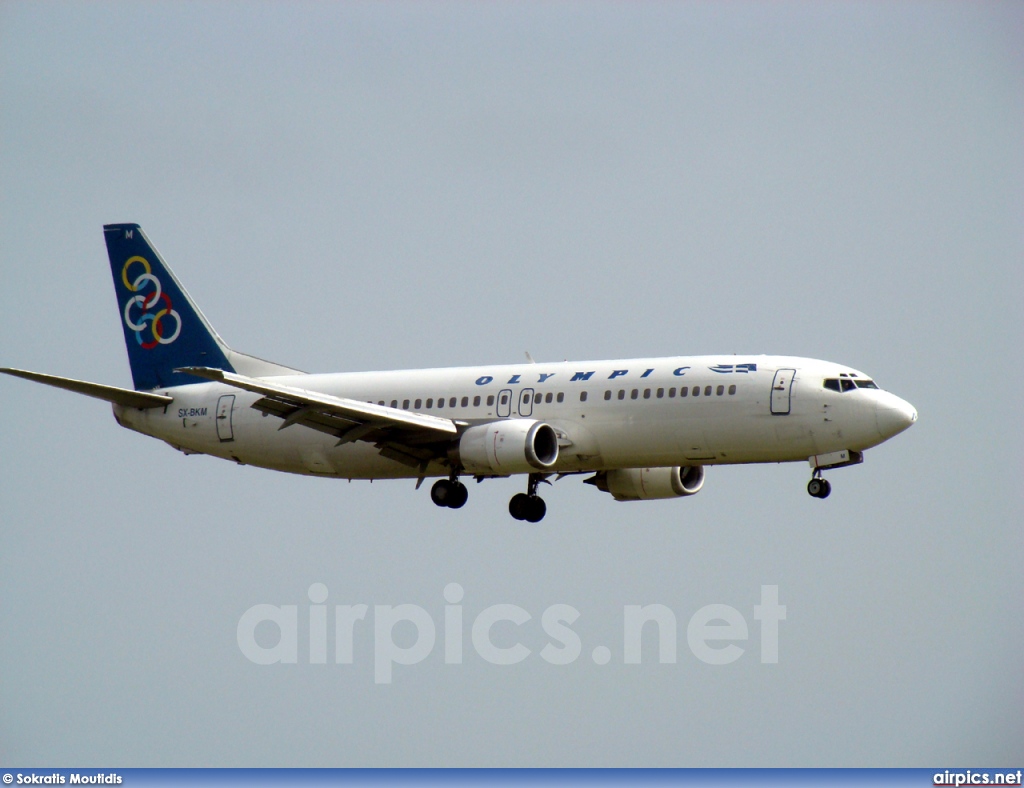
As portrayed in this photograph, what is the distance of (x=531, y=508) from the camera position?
65.4 m

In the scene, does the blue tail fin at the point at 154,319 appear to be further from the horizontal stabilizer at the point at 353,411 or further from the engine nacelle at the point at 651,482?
the engine nacelle at the point at 651,482

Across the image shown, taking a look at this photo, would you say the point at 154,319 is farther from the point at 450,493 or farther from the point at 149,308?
the point at 450,493

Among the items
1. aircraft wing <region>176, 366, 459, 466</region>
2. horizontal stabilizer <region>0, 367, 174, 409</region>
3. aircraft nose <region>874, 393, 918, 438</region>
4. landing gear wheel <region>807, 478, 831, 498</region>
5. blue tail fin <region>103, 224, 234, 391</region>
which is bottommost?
landing gear wheel <region>807, 478, 831, 498</region>

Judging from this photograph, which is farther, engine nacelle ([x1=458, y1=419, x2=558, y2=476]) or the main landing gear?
engine nacelle ([x1=458, y1=419, x2=558, y2=476])

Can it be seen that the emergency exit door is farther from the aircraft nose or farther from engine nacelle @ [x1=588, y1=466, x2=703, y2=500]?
engine nacelle @ [x1=588, y1=466, x2=703, y2=500]

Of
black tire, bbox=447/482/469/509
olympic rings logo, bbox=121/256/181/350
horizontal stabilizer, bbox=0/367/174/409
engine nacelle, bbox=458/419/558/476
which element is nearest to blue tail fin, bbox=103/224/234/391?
olympic rings logo, bbox=121/256/181/350

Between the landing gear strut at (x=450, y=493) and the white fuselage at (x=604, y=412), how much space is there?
45cm

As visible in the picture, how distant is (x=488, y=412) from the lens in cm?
6316

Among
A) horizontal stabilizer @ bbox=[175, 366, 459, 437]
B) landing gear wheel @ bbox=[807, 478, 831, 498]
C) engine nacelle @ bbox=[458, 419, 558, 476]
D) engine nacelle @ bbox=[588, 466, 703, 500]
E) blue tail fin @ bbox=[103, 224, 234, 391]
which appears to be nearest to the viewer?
landing gear wheel @ bbox=[807, 478, 831, 498]

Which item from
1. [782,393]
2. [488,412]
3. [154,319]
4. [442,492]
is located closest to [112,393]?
[154,319]

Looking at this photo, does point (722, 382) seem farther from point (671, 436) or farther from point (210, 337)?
point (210, 337)

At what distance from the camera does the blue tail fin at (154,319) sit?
69.9 meters

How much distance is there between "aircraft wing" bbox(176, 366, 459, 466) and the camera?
198ft

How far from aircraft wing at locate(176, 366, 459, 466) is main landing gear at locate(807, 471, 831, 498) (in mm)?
11281
